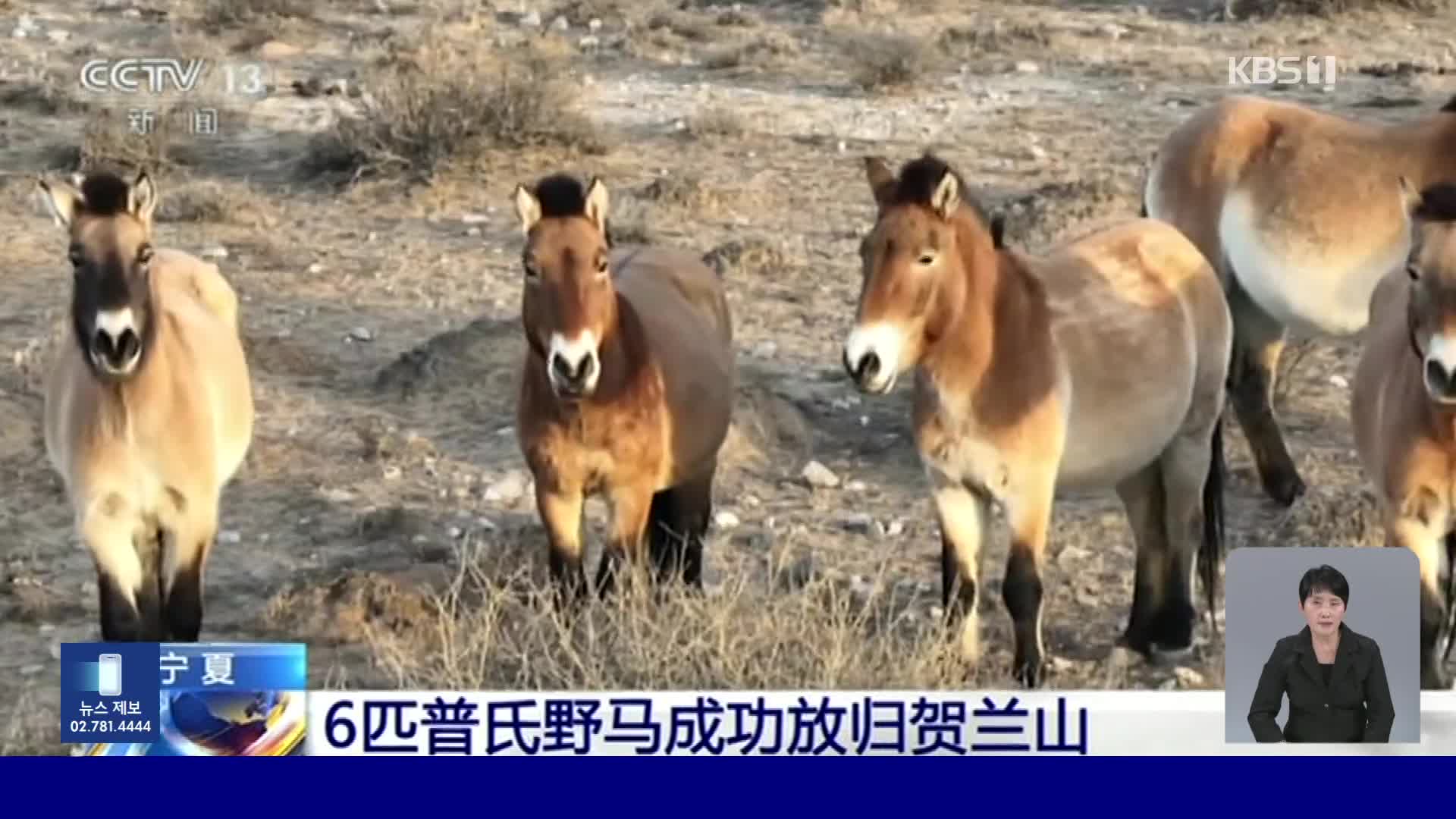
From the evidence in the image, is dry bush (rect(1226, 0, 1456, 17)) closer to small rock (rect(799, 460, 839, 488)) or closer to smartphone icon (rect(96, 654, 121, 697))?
small rock (rect(799, 460, 839, 488))

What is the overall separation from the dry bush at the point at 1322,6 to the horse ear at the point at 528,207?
66.2 inches

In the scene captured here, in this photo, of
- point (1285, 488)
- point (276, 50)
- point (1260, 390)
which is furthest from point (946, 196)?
point (1260, 390)

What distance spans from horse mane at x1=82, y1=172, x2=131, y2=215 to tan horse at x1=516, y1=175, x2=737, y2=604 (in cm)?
76

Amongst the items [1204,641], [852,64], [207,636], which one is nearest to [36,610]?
[207,636]

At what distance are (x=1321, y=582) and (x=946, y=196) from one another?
3.26ft

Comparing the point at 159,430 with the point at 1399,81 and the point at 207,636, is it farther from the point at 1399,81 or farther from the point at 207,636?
the point at 1399,81

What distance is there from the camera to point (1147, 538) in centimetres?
535

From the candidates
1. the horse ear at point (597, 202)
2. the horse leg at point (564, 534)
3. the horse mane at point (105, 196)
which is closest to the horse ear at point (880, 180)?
the horse ear at point (597, 202)

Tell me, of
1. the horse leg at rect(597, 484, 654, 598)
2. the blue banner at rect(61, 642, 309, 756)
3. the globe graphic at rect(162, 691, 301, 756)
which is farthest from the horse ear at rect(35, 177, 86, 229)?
the horse leg at rect(597, 484, 654, 598)

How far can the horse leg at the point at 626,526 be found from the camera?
16.5 ft

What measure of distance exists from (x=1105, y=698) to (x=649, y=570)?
1.11 m
